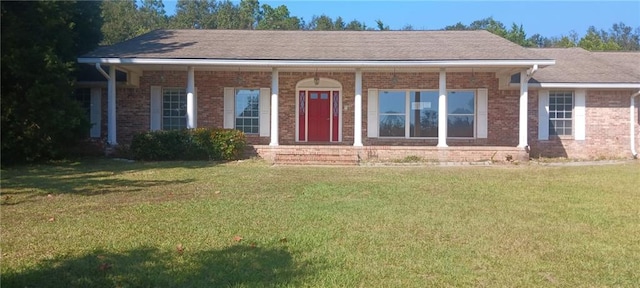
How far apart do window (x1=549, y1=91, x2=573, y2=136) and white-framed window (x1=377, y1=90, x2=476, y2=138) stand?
258 centimetres

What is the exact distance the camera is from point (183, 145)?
15797 millimetres

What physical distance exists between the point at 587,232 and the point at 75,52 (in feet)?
52.9

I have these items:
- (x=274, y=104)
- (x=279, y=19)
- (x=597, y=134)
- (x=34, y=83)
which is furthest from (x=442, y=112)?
(x=279, y=19)

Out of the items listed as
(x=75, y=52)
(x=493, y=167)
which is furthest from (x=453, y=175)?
(x=75, y=52)

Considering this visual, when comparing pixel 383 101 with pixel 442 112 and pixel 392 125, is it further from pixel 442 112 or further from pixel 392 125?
pixel 442 112

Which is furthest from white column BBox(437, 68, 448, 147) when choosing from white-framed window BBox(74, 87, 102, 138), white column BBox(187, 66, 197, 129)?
white-framed window BBox(74, 87, 102, 138)

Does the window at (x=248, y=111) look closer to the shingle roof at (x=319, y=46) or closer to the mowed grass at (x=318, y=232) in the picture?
the shingle roof at (x=319, y=46)

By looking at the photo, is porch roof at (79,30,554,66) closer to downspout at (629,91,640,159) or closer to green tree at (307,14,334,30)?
downspout at (629,91,640,159)

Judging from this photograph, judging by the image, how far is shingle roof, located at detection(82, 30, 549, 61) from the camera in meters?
16.4

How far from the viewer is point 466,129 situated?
18641 mm

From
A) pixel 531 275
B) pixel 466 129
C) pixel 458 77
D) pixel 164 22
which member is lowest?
pixel 531 275

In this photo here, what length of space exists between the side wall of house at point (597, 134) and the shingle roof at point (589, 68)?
0.61 metres

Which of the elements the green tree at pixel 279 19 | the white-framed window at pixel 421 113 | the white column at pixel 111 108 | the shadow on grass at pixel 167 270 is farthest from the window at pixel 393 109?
the green tree at pixel 279 19

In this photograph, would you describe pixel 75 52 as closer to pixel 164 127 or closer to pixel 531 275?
pixel 164 127
